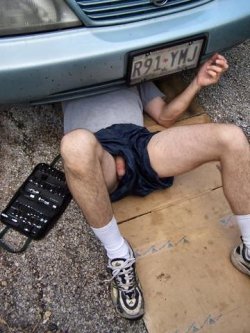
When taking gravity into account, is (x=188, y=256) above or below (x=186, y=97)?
below

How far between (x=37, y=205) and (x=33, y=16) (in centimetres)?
89

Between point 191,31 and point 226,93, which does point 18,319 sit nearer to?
point 191,31

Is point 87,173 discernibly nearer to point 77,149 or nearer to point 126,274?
point 77,149

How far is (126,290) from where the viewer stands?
1.81 meters

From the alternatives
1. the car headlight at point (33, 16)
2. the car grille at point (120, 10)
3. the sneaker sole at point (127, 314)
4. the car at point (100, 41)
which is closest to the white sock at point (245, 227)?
the sneaker sole at point (127, 314)

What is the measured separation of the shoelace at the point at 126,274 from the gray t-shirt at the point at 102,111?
2.16 feet

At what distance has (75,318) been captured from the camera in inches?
70.4

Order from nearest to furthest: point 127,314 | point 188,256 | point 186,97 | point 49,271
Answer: point 127,314
point 49,271
point 188,256
point 186,97

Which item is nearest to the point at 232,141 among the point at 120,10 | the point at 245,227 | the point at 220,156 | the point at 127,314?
the point at 220,156

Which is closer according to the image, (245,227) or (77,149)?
(77,149)

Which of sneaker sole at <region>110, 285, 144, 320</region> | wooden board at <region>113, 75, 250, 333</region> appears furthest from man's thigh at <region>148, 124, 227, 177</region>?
sneaker sole at <region>110, 285, 144, 320</region>

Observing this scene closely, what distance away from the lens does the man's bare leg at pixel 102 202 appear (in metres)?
1.67

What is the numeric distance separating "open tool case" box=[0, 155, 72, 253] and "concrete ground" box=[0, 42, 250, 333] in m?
0.04

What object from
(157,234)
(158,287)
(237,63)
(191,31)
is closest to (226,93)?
(237,63)
